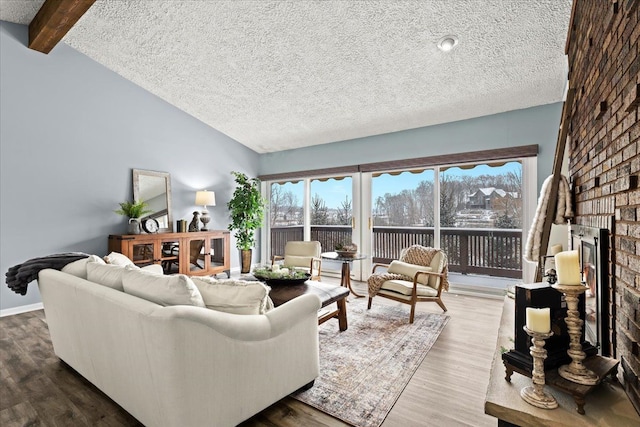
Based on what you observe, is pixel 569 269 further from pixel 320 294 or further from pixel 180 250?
pixel 180 250

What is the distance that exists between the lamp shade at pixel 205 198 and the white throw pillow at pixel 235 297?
3.88 m

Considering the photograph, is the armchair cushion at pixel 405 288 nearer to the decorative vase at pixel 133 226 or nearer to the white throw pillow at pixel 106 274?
the white throw pillow at pixel 106 274

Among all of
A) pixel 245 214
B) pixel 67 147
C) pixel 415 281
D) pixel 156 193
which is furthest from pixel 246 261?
pixel 415 281

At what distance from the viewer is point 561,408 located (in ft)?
3.93

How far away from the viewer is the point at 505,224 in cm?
436

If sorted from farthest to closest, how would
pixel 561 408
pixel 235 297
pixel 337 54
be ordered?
pixel 337 54 → pixel 235 297 → pixel 561 408

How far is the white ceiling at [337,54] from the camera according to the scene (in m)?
2.78

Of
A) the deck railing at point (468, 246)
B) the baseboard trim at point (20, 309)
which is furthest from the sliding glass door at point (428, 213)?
the baseboard trim at point (20, 309)

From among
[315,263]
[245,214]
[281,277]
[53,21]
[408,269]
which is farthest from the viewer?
[245,214]

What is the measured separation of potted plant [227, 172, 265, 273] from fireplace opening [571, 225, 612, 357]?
197 inches

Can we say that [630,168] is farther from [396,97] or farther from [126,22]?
[126,22]

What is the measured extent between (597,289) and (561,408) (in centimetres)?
66

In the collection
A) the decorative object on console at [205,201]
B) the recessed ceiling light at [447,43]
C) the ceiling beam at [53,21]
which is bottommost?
the decorative object on console at [205,201]

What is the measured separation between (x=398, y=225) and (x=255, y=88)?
3052mm
